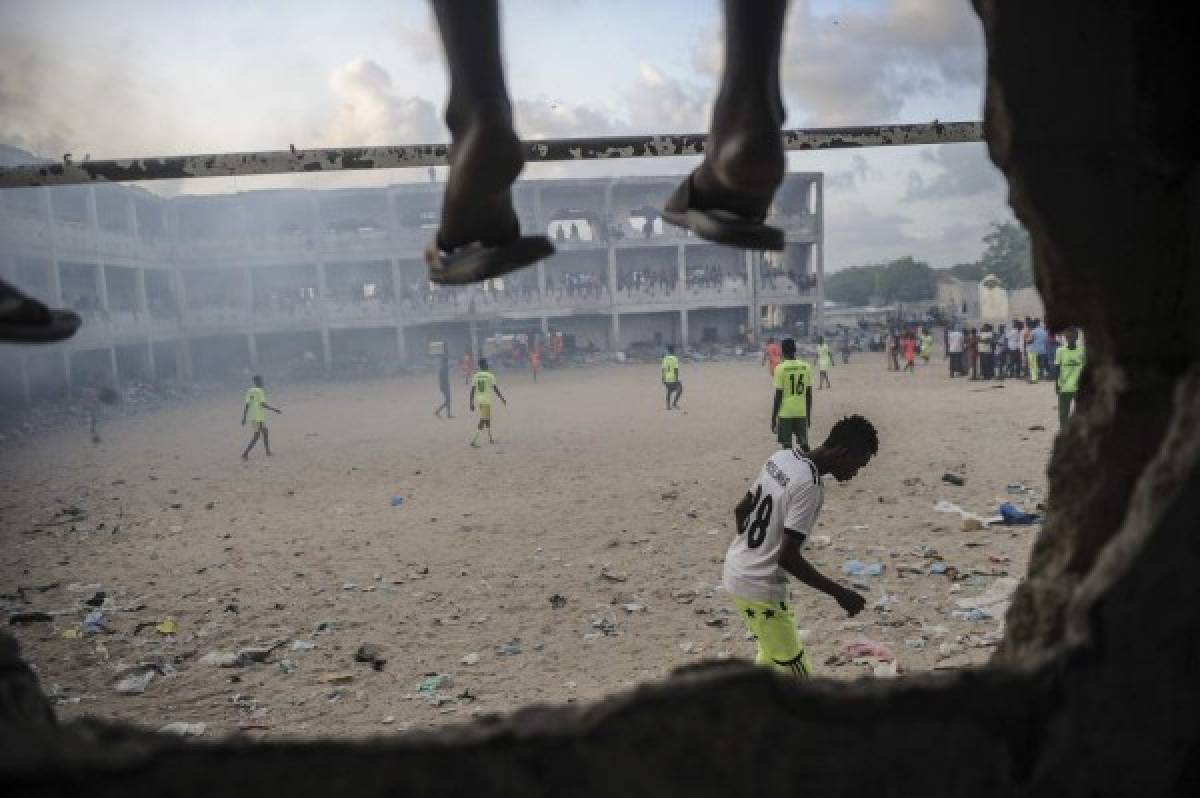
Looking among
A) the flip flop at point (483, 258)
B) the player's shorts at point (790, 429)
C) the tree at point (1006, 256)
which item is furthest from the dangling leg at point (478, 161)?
the tree at point (1006, 256)

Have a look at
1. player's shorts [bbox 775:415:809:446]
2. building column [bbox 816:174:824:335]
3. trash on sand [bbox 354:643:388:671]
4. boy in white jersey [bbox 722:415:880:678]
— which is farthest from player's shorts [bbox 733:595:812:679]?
building column [bbox 816:174:824:335]

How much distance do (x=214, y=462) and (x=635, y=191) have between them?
2664 cm

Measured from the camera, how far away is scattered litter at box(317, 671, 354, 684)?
484cm

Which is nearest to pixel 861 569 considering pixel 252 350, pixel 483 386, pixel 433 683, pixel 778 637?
pixel 778 637

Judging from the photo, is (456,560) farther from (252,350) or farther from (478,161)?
(252,350)

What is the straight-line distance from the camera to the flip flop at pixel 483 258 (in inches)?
52.4

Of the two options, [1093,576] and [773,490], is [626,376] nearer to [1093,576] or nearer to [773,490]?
[773,490]

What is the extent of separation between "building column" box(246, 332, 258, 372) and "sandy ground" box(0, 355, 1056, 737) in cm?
1936

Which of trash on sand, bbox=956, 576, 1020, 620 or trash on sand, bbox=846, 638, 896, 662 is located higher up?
trash on sand, bbox=956, 576, 1020, 620

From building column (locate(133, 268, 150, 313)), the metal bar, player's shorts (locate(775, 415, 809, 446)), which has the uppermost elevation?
building column (locate(133, 268, 150, 313))

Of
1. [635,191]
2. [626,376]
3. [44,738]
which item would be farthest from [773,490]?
[635,191]

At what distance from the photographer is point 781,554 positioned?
3.68 meters

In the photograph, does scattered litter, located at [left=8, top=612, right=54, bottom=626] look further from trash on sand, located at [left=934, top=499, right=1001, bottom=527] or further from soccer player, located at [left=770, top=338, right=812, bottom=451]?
soccer player, located at [left=770, top=338, right=812, bottom=451]

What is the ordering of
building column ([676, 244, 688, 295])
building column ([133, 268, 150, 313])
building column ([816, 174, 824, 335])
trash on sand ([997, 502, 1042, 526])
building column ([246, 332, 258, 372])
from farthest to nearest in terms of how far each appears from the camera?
building column ([816, 174, 824, 335]), building column ([676, 244, 688, 295]), building column ([246, 332, 258, 372]), building column ([133, 268, 150, 313]), trash on sand ([997, 502, 1042, 526])
